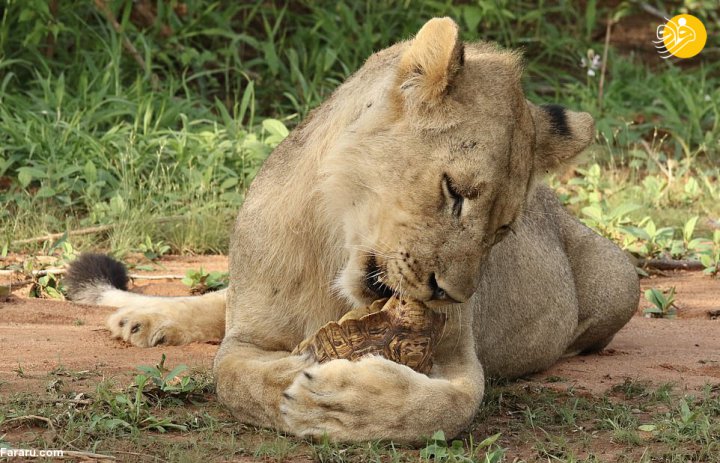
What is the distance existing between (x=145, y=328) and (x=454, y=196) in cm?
207

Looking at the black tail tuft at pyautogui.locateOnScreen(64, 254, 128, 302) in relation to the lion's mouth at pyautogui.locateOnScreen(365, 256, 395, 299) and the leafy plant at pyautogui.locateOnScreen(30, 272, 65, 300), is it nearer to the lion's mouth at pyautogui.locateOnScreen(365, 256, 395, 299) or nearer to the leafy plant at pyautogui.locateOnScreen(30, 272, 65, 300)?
the leafy plant at pyautogui.locateOnScreen(30, 272, 65, 300)

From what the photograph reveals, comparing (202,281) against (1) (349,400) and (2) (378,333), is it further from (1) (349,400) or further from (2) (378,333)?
(1) (349,400)

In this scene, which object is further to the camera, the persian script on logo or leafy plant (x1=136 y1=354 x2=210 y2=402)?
the persian script on logo

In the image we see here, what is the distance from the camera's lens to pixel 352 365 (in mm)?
3633

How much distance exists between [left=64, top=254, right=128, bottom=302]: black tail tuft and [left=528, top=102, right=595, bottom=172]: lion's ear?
2567mm

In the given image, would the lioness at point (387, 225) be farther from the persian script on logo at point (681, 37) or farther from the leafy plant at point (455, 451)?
the persian script on logo at point (681, 37)

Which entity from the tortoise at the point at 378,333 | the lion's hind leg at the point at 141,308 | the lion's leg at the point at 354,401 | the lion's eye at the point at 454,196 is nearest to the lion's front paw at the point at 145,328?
the lion's hind leg at the point at 141,308

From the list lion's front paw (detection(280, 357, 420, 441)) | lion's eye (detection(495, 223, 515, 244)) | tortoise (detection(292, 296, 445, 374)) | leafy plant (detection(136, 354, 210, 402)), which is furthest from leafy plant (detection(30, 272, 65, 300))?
lion's eye (detection(495, 223, 515, 244))

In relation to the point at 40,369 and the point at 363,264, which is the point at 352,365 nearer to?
the point at 363,264

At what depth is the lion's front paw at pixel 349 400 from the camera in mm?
3576

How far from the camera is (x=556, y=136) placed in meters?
4.29

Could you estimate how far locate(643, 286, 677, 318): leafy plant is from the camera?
6.23 m

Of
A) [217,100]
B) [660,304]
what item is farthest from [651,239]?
[217,100]

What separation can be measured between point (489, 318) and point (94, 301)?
6.98 ft
